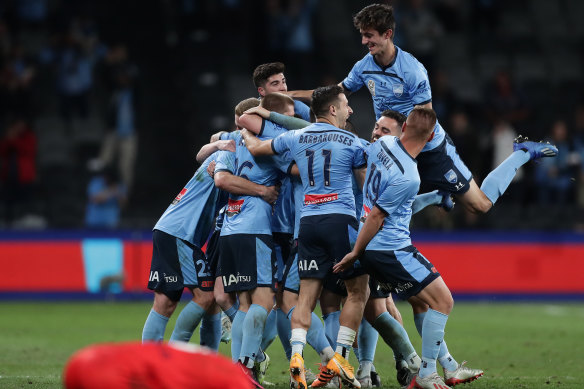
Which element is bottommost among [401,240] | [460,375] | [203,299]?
[460,375]

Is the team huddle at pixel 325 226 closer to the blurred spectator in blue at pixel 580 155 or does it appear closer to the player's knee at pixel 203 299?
the player's knee at pixel 203 299

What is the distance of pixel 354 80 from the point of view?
9430 mm

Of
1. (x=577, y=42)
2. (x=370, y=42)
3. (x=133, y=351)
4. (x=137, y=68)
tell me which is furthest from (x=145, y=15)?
(x=133, y=351)

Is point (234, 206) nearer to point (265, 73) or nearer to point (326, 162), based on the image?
point (326, 162)

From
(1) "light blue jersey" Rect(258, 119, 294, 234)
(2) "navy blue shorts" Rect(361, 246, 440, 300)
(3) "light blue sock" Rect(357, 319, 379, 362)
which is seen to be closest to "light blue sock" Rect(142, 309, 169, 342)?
(1) "light blue jersey" Rect(258, 119, 294, 234)

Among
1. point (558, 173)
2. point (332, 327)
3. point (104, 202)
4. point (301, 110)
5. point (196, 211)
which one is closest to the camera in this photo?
point (332, 327)

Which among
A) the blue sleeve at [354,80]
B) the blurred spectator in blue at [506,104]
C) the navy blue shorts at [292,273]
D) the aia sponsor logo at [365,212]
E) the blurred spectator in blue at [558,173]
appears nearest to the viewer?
the aia sponsor logo at [365,212]

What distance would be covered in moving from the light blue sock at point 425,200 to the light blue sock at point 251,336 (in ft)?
5.91

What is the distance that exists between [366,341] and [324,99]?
2224 millimetres

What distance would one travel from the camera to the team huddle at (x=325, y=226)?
8039 mm

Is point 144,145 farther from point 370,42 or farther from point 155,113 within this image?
point 370,42

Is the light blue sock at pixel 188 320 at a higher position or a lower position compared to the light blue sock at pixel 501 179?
lower

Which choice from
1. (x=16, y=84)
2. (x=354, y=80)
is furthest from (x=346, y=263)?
(x=16, y=84)

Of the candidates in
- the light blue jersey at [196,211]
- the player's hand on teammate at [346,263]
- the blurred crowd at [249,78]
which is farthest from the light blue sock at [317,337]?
the blurred crowd at [249,78]
